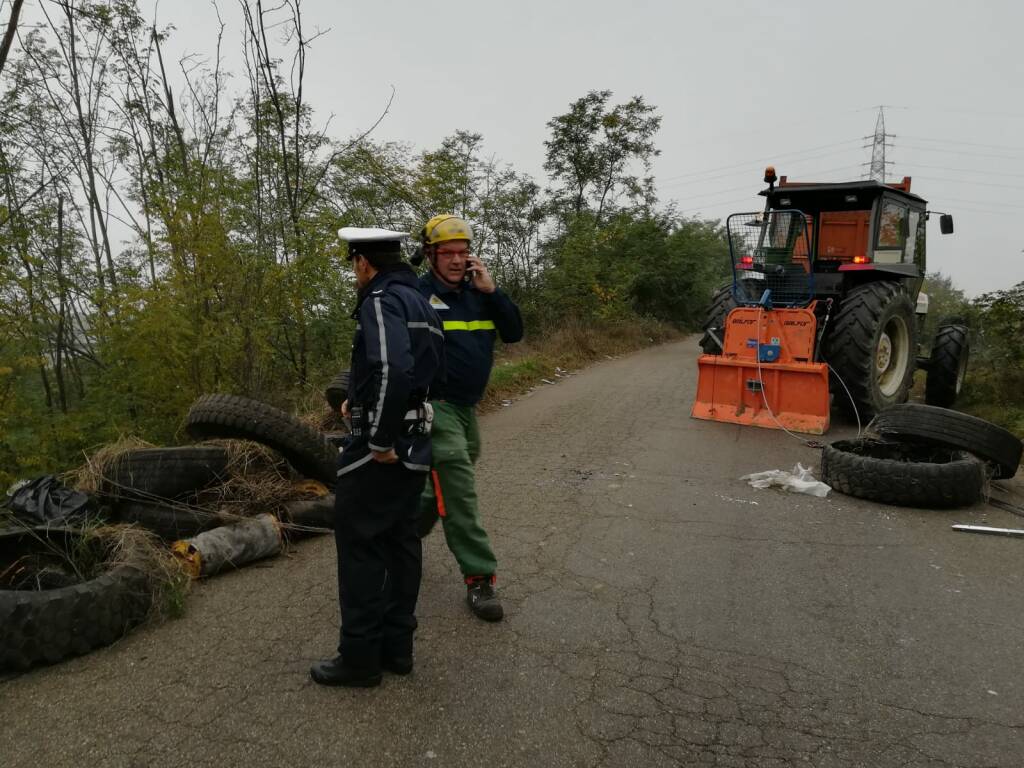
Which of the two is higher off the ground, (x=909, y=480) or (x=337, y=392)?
(x=337, y=392)

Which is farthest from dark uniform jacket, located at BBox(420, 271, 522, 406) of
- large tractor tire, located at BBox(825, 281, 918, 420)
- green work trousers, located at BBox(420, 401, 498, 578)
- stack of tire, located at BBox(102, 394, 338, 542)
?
large tractor tire, located at BBox(825, 281, 918, 420)

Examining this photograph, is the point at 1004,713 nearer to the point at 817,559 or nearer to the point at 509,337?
the point at 817,559

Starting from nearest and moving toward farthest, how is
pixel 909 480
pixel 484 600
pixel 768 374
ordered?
pixel 484 600, pixel 909 480, pixel 768 374

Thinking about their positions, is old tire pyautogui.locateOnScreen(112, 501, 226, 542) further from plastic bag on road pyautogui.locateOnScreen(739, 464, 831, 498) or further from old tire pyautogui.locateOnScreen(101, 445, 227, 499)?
plastic bag on road pyautogui.locateOnScreen(739, 464, 831, 498)

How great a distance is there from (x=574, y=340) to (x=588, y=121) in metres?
10.5

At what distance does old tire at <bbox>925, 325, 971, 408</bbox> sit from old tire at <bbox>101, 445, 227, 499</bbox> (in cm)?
876

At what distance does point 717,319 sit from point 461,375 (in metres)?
7.46

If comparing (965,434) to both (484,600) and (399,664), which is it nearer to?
(484,600)

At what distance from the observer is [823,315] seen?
27.1 feet

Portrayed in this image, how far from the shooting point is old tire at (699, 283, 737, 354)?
9438 millimetres

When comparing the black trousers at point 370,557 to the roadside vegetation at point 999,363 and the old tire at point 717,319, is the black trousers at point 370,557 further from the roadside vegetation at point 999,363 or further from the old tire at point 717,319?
the roadside vegetation at point 999,363

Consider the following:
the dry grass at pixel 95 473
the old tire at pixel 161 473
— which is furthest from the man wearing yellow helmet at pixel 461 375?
the dry grass at pixel 95 473

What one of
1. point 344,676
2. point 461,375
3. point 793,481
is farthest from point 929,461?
point 344,676

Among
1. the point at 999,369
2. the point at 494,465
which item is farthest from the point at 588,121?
the point at 494,465
